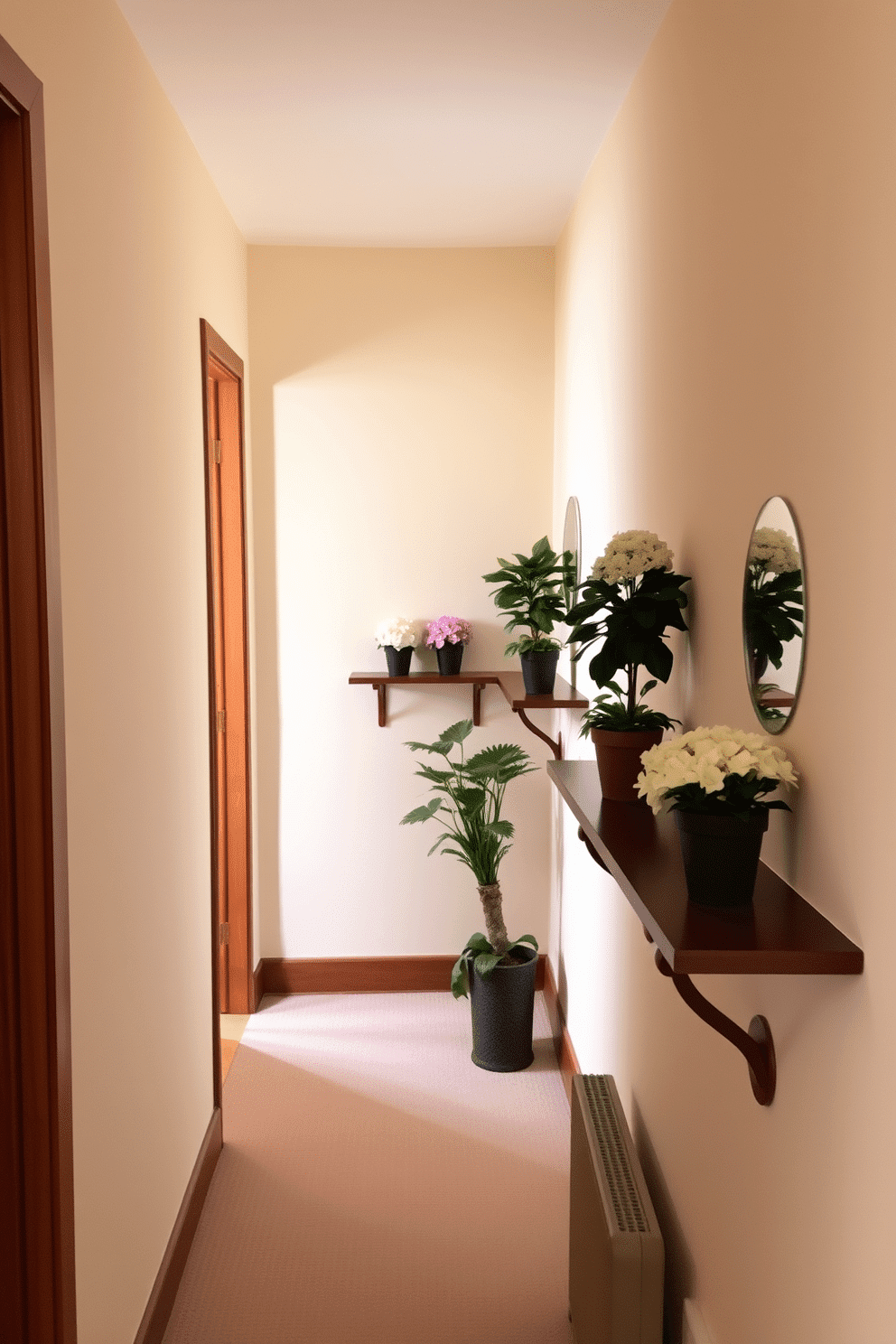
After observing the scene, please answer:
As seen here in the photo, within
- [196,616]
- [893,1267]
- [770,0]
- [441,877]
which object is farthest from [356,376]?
[893,1267]

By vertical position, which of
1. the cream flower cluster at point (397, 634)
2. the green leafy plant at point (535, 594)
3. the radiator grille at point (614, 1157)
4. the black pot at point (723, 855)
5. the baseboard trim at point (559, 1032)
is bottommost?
the baseboard trim at point (559, 1032)

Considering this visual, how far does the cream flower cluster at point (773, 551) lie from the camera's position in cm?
130

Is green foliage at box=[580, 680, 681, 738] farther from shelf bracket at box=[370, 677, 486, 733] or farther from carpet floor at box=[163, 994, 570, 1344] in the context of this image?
shelf bracket at box=[370, 677, 486, 733]

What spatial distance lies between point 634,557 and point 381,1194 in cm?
179

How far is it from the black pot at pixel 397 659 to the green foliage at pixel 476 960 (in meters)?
0.91

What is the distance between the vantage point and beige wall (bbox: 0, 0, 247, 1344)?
173cm

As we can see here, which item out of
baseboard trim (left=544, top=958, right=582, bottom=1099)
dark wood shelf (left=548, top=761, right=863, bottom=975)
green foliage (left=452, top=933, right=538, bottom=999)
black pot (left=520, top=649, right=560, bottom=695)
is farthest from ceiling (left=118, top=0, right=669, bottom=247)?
baseboard trim (left=544, top=958, right=582, bottom=1099)

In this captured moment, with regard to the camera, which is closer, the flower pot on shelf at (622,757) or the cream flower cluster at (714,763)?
the cream flower cluster at (714,763)

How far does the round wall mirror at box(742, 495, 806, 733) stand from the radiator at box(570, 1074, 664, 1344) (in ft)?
2.95

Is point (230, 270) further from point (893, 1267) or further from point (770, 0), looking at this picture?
point (893, 1267)

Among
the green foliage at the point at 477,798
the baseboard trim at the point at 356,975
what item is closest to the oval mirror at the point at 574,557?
the green foliage at the point at 477,798

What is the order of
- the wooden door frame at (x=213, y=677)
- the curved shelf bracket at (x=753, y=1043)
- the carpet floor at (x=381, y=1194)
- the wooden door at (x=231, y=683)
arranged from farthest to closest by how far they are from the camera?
the wooden door at (x=231, y=683)
the wooden door frame at (x=213, y=677)
the carpet floor at (x=381, y=1194)
the curved shelf bracket at (x=753, y=1043)

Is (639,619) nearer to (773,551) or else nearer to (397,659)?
(773,551)

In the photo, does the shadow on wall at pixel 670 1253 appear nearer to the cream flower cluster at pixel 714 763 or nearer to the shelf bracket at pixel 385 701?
the cream flower cluster at pixel 714 763
